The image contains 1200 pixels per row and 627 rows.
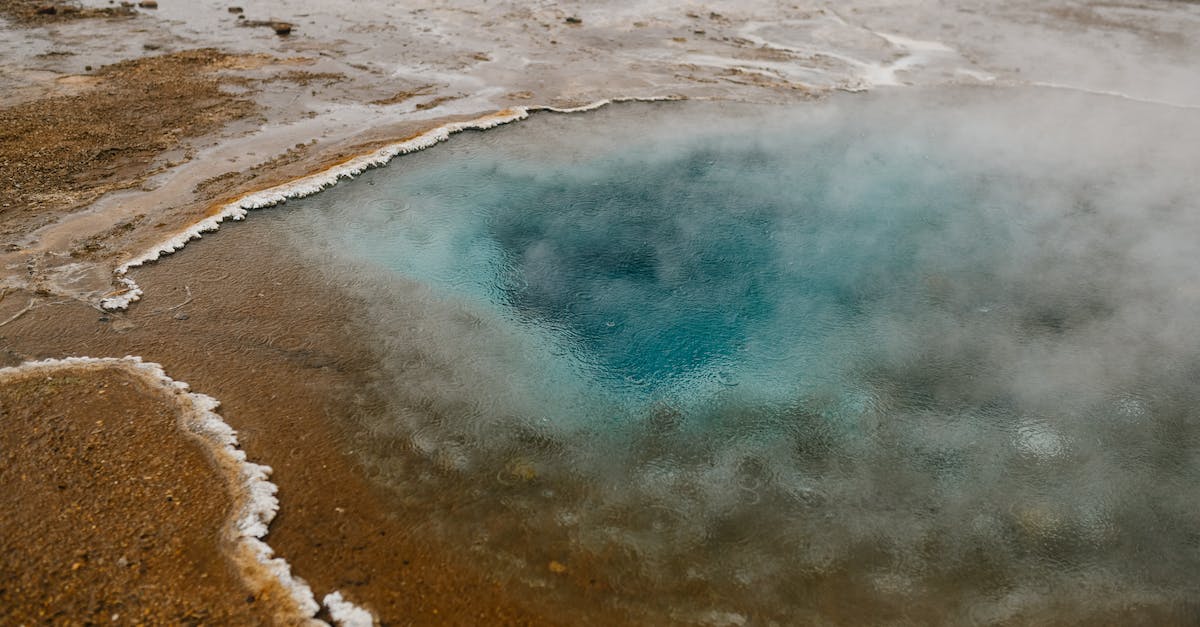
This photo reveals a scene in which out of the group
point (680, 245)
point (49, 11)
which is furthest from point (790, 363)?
point (49, 11)

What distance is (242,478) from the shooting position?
20.5 feet

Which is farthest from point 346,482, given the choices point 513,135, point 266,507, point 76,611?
point 513,135

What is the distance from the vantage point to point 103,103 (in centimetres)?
1345

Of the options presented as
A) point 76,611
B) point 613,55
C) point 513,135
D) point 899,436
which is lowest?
point 76,611

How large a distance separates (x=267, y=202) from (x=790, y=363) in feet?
25.1

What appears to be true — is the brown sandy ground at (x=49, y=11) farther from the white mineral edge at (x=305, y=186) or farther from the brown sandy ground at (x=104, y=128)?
the white mineral edge at (x=305, y=186)

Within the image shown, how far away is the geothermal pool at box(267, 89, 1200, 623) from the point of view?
5.91 metres

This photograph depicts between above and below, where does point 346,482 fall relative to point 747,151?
below

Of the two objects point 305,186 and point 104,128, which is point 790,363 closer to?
point 305,186

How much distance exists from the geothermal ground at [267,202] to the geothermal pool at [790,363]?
451 millimetres

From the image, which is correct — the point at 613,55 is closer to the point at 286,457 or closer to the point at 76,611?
the point at 286,457

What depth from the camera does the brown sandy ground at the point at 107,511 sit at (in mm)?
5125

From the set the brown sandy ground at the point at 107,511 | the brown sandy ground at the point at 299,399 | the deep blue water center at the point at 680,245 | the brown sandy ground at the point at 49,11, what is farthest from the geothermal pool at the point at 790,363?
the brown sandy ground at the point at 49,11

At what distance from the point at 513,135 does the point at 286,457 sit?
8.06 meters
